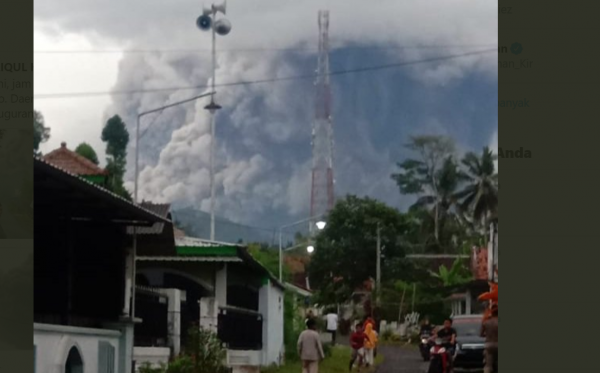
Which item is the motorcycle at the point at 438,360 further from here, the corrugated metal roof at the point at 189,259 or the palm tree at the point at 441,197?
the corrugated metal roof at the point at 189,259

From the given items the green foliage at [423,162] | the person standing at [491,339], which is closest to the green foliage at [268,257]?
the green foliage at [423,162]

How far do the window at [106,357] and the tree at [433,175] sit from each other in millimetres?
1472

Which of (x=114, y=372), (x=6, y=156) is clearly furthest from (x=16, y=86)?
(x=114, y=372)

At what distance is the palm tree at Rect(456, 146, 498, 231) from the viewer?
495 cm

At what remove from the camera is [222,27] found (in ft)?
16.3

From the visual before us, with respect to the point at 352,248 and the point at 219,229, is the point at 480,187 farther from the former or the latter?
the point at 219,229

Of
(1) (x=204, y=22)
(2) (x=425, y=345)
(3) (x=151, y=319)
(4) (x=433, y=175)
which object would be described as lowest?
(2) (x=425, y=345)

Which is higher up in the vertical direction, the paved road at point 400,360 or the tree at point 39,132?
the tree at point 39,132

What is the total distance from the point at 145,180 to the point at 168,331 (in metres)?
0.73

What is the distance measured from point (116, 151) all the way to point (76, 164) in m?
0.21

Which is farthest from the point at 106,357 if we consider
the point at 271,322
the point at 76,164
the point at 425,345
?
the point at 425,345

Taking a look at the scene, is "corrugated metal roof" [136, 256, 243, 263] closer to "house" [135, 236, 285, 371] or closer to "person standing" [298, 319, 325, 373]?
"house" [135, 236, 285, 371]

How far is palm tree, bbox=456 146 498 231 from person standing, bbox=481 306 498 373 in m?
0.42

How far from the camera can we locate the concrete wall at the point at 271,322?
5211 millimetres
